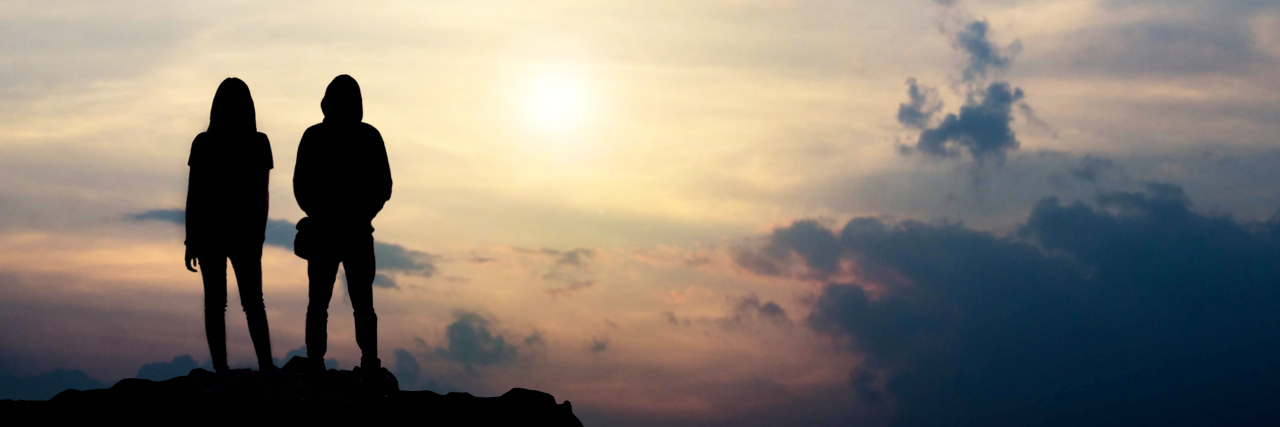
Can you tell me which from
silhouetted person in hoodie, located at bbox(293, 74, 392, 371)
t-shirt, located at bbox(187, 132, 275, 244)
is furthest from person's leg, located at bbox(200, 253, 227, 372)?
silhouetted person in hoodie, located at bbox(293, 74, 392, 371)

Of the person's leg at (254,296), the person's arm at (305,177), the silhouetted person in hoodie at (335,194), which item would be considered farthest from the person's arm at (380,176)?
the person's leg at (254,296)

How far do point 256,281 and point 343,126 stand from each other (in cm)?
234

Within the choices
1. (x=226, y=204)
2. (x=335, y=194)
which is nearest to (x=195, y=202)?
(x=226, y=204)

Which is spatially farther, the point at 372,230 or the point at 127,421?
the point at 372,230

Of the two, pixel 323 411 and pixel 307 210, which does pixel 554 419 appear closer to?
pixel 323 411

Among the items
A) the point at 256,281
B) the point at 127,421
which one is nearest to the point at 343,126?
the point at 256,281

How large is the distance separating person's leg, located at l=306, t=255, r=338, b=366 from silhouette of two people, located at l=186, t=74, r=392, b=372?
14mm

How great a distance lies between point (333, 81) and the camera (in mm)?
14227

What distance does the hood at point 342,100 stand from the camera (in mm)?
14141

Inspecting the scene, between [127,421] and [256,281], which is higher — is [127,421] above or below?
below

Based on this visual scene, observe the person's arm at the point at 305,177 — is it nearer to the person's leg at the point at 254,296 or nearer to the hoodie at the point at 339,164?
the hoodie at the point at 339,164

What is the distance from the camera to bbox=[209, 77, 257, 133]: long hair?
44.1 feet

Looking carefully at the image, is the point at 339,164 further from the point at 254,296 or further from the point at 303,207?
the point at 254,296

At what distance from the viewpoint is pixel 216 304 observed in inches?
542
